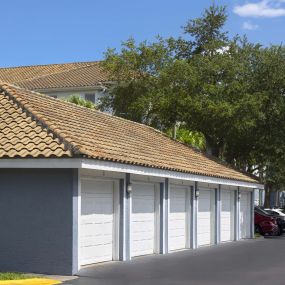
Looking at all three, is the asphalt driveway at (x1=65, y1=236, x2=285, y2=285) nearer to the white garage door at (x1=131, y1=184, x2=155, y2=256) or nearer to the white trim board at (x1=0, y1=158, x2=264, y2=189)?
the white garage door at (x1=131, y1=184, x2=155, y2=256)

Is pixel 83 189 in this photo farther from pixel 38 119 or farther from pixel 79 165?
pixel 38 119

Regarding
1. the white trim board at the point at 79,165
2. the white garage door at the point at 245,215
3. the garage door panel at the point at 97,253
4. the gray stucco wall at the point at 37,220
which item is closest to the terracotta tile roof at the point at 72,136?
the white trim board at the point at 79,165

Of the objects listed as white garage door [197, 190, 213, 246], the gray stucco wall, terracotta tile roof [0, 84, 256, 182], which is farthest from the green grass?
white garage door [197, 190, 213, 246]

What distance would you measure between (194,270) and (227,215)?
434 inches

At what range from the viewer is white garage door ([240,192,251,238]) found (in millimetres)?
28852

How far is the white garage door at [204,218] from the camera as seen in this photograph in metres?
23.0

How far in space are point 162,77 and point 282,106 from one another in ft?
19.5

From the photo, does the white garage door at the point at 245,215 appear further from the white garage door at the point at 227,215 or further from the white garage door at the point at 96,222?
the white garage door at the point at 96,222

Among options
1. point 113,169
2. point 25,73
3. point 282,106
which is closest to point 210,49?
point 282,106

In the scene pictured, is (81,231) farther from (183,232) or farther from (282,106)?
(282,106)

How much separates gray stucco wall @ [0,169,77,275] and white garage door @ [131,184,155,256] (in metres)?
3.83

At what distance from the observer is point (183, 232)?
70.4 ft

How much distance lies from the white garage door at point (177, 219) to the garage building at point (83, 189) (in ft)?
0.10

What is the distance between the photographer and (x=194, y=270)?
15.5m
